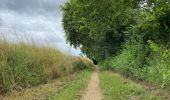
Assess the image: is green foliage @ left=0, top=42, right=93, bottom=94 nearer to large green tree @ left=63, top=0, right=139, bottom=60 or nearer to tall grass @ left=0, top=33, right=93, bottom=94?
tall grass @ left=0, top=33, right=93, bottom=94

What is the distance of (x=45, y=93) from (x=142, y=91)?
3773mm

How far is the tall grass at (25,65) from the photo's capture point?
47.4ft

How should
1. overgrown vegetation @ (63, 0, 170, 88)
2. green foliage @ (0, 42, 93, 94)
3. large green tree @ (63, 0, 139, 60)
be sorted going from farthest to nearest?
1. large green tree @ (63, 0, 139, 60)
2. overgrown vegetation @ (63, 0, 170, 88)
3. green foliage @ (0, 42, 93, 94)

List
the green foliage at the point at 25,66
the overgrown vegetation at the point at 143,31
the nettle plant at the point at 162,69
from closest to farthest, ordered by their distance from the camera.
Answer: the nettle plant at the point at 162,69 < the green foliage at the point at 25,66 < the overgrown vegetation at the point at 143,31

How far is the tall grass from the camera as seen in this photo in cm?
1445

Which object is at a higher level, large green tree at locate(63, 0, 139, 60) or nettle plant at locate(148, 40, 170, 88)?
large green tree at locate(63, 0, 139, 60)

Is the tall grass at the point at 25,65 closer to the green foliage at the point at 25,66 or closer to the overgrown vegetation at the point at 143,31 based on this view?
the green foliage at the point at 25,66

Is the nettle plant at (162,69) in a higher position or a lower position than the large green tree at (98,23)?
lower

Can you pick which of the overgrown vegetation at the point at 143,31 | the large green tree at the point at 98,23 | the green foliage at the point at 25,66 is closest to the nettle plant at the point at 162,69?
the overgrown vegetation at the point at 143,31

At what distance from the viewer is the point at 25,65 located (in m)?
16.2

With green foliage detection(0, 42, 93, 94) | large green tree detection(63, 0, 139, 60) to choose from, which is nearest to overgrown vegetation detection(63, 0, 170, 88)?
large green tree detection(63, 0, 139, 60)

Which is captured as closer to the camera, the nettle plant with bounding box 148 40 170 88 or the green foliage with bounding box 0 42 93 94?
the nettle plant with bounding box 148 40 170 88

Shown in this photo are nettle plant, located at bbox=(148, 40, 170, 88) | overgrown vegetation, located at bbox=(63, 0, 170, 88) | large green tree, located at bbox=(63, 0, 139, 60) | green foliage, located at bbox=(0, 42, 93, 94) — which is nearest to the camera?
nettle plant, located at bbox=(148, 40, 170, 88)

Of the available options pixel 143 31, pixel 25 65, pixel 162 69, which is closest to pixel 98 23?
pixel 143 31
